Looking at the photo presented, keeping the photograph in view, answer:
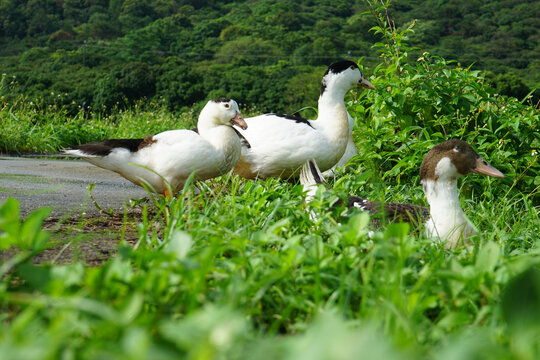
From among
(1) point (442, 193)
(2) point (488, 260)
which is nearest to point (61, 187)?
(1) point (442, 193)

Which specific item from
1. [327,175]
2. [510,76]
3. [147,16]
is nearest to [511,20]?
[510,76]

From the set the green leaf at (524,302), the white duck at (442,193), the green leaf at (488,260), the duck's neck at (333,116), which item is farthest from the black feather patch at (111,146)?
the green leaf at (524,302)

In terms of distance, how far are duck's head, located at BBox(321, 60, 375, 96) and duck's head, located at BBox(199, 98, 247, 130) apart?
52.2 inches

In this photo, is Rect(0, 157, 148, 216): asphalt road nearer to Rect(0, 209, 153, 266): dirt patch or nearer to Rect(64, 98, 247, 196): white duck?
Rect(0, 209, 153, 266): dirt patch

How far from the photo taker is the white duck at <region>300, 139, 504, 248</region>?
2801 millimetres

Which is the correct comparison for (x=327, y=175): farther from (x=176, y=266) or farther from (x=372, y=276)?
(x=176, y=266)

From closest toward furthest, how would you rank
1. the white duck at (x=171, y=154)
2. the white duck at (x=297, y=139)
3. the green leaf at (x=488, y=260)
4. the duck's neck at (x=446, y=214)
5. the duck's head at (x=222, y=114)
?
the green leaf at (x=488, y=260)
the duck's neck at (x=446, y=214)
the white duck at (x=171, y=154)
the duck's head at (x=222, y=114)
the white duck at (x=297, y=139)

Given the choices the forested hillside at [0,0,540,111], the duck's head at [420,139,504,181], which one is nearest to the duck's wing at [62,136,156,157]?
the duck's head at [420,139,504,181]

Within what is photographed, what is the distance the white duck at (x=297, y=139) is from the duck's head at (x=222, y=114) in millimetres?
A: 591

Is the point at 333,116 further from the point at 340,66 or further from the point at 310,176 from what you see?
the point at 310,176

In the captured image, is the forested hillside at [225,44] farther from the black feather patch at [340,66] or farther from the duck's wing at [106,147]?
the duck's wing at [106,147]

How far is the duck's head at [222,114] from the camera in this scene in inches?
146

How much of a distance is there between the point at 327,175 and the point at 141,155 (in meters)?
1.96

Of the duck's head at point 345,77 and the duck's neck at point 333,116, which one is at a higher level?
the duck's head at point 345,77
